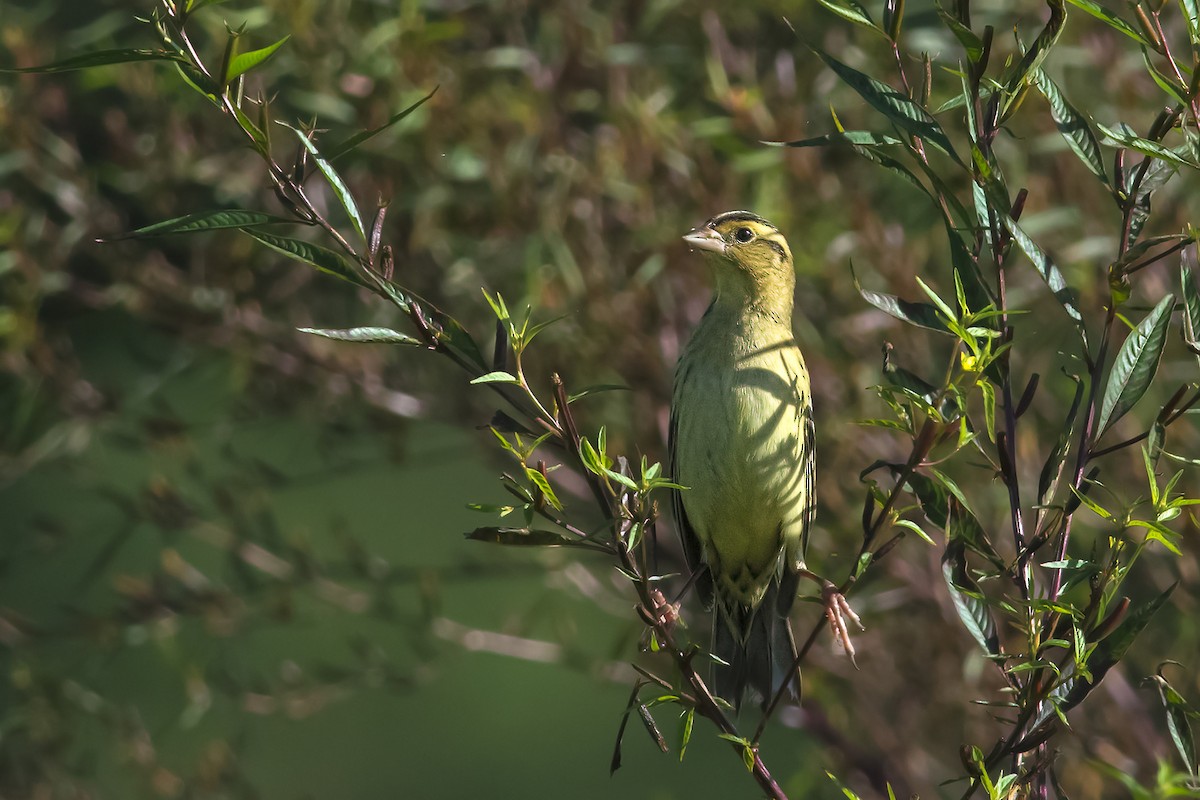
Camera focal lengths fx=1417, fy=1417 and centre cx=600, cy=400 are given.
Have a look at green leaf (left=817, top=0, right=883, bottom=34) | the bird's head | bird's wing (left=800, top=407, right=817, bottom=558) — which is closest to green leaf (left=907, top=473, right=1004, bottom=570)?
green leaf (left=817, top=0, right=883, bottom=34)

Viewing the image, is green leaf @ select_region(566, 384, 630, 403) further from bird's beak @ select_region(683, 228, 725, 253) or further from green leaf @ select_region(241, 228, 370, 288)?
bird's beak @ select_region(683, 228, 725, 253)

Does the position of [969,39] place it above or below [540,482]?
above

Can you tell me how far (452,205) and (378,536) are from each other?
4.90 meters

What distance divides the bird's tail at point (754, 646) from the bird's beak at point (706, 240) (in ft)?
2.51

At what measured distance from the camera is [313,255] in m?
1.57

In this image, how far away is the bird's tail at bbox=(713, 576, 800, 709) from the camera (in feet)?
10.0

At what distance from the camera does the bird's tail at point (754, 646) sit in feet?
10.0

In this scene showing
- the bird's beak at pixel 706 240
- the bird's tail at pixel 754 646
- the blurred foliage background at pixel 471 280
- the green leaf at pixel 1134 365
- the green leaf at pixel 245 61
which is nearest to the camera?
the green leaf at pixel 245 61

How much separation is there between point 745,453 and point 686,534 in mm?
301

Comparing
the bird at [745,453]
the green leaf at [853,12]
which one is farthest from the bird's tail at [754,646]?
the green leaf at [853,12]

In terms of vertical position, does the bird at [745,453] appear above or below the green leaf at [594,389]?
below

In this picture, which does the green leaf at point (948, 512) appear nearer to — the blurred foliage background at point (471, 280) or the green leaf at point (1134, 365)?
the green leaf at point (1134, 365)

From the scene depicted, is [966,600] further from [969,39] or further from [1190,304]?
[969,39]

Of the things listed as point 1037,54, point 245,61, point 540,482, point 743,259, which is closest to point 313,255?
point 245,61
